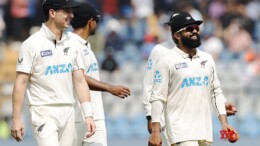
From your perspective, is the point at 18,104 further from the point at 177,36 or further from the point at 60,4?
the point at 177,36

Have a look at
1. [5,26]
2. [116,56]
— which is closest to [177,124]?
[116,56]

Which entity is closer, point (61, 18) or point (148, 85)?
point (61, 18)

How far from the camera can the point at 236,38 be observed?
65.9 feet

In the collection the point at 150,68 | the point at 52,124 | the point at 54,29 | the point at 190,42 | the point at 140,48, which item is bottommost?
the point at 52,124

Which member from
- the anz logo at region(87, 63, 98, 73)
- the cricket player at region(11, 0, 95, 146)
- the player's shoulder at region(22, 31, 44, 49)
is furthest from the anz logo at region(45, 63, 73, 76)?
the anz logo at region(87, 63, 98, 73)

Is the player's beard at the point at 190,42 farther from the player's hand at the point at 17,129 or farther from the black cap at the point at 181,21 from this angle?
the player's hand at the point at 17,129

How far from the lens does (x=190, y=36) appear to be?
8.61 m

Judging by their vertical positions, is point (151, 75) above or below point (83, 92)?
above

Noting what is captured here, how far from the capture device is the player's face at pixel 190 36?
856cm

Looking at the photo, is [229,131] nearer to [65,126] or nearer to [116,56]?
[65,126]

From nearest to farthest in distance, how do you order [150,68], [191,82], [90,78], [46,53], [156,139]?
[156,139] → [46,53] → [191,82] → [90,78] → [150,68]

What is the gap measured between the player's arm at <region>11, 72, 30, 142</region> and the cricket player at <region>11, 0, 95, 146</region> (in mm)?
28

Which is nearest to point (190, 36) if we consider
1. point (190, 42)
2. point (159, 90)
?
point (190, 42)

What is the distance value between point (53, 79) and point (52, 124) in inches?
16.3
